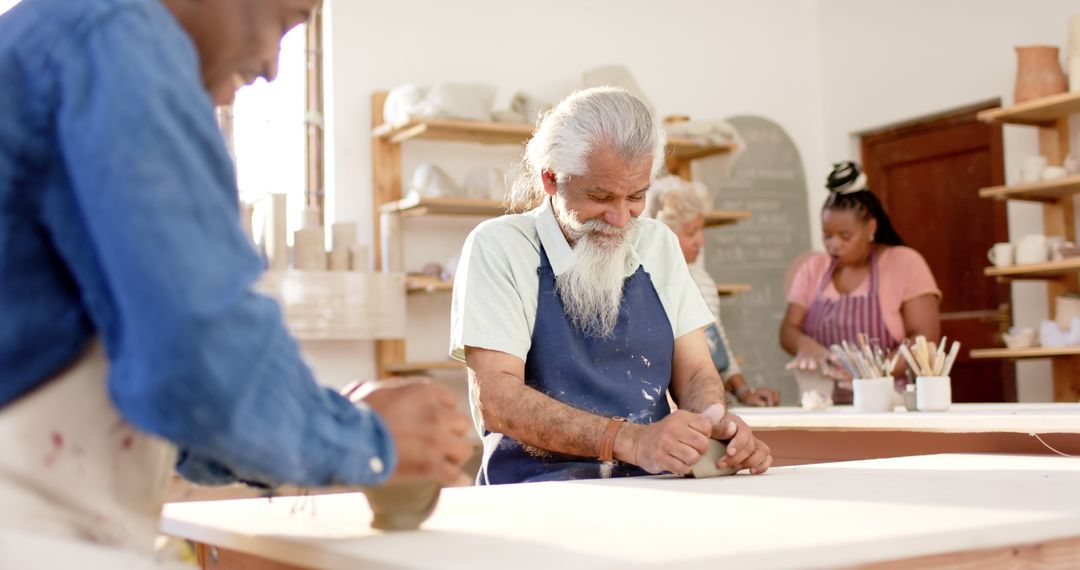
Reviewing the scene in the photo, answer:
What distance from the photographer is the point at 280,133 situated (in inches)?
219

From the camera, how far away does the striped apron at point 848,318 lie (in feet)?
14.3

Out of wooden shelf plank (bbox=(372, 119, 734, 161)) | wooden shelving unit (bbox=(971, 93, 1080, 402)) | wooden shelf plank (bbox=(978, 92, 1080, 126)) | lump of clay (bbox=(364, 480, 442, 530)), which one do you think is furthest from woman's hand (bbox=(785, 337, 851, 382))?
lump of clay (bbox=(364, 480, 442, 530))

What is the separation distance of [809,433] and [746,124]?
157 inches

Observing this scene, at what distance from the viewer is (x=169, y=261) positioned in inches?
32.8

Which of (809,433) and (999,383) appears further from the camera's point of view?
(999,383)

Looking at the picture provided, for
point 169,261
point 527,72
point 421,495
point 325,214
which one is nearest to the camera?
point 169,261

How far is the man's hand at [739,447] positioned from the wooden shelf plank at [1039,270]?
359 cm

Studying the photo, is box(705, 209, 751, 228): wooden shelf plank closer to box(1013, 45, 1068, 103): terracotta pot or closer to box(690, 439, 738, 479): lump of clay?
box(1013, 45, 1068, 103): terracotta pot

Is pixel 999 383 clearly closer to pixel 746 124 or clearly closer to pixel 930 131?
pixel 930 131

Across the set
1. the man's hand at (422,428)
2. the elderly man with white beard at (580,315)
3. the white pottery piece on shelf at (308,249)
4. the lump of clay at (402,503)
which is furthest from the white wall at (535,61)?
the man's hand at (422,428)

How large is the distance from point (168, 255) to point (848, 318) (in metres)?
3.90

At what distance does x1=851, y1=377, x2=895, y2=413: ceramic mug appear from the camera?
10.8 ft

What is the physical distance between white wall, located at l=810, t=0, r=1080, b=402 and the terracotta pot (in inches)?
16.4

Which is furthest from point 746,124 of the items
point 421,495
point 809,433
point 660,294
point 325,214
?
point 421,495
